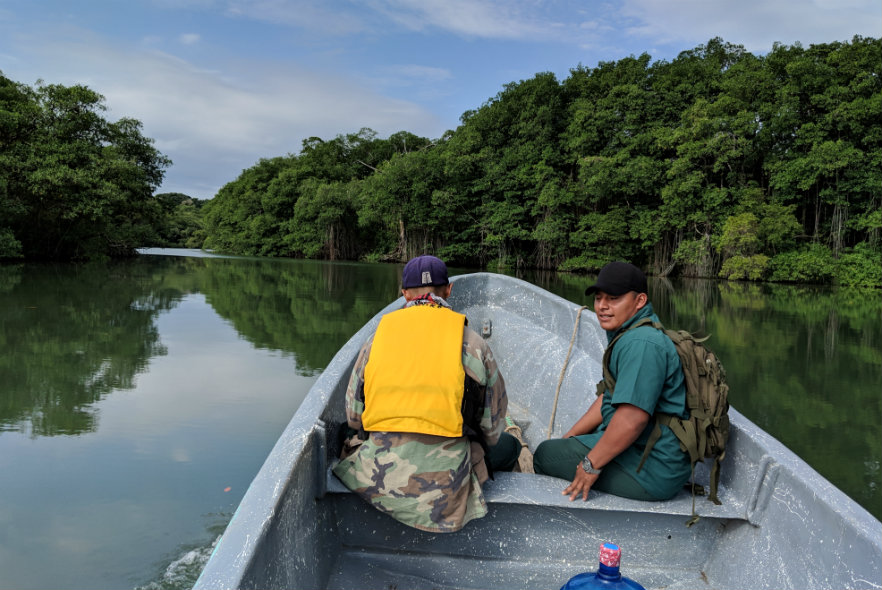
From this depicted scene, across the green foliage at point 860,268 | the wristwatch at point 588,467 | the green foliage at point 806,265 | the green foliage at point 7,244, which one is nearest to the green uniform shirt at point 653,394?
the wristwatch at point 588,467

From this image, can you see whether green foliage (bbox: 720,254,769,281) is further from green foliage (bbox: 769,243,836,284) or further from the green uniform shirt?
the green uniform shirt

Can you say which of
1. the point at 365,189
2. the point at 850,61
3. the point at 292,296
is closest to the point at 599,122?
the point at 850,61

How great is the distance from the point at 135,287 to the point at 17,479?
39.9 feet

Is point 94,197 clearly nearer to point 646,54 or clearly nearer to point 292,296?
point 292,296

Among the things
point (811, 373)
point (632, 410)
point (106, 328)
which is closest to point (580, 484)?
point (632, 410)

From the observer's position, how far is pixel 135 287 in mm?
14070

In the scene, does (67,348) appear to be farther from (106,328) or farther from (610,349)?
(610,349)

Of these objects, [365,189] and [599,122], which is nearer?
[599,122]

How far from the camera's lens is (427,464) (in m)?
1.70

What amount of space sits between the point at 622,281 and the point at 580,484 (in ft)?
2.31

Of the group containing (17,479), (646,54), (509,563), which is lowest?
(17,479)

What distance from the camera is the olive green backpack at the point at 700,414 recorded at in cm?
179

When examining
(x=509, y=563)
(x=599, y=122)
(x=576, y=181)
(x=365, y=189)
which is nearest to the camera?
(x=509, y=563)

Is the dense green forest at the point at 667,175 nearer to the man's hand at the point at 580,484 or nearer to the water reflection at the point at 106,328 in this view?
the water reflection at the point at 106,328
